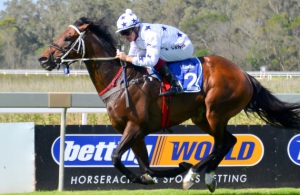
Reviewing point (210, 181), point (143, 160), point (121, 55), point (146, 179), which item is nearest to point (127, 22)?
point (121, 55)

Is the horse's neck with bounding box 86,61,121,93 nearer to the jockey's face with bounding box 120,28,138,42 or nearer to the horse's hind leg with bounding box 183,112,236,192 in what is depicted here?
the jockey's face with bounding box 120,28,138,42

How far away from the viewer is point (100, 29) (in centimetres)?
838

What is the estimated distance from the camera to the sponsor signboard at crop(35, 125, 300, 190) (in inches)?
381

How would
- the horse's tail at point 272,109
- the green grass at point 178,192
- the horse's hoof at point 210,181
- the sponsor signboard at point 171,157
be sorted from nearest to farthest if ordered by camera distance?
the horse's hoof at point 210,181, the horse's tail at point 272,109, the green grass at point 178,192, the sponsor signboard at point 171,157

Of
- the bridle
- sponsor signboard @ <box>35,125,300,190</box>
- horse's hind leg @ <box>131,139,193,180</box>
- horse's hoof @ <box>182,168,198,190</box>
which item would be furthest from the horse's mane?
sponsor signboard @ <box>35,125,300,190</box>

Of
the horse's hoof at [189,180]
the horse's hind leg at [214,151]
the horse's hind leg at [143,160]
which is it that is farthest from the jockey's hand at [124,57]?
the horse's hoof at [189,180]

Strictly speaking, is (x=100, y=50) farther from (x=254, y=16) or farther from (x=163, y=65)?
(x=254, y=16)

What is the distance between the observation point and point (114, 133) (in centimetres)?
983

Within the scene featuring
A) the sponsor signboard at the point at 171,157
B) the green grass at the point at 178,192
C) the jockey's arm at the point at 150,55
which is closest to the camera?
the jockey's arm at the point at 150,55

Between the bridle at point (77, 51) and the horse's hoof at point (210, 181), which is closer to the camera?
the bridle at point (77, 51)

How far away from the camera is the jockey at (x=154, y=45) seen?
8.03 meters

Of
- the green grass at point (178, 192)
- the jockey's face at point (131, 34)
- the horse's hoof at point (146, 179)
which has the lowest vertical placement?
the green grass at point (178, 192)

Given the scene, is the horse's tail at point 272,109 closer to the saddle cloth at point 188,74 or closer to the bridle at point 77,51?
the saddle cloth at point 188,74

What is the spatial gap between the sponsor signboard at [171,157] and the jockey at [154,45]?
1774 mm
